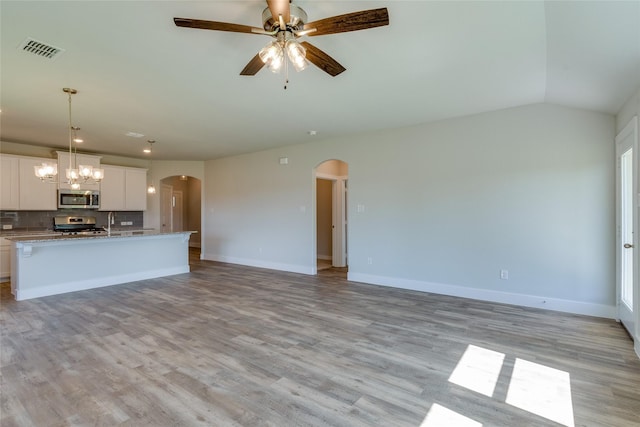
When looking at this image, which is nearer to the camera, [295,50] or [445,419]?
[445,419]

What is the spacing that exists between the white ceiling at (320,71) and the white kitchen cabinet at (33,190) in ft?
4.46

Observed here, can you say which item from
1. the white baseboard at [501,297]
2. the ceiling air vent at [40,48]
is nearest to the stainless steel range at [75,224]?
the ceiling air vent at [40,48]

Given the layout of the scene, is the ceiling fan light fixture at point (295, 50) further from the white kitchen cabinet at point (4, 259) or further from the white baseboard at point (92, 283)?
the white kitchen cabinet at point (4, 259)

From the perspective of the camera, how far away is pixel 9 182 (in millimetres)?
5797

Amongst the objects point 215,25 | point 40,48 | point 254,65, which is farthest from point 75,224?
point 215,25

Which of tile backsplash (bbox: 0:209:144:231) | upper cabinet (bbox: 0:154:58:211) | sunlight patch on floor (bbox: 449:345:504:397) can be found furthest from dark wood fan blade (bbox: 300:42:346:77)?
tile backsplash (bbox: 0:209:144:231)

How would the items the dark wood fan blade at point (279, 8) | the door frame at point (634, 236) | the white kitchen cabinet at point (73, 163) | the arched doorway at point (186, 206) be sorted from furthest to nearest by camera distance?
the arched doorway at point (186, 206) < the white kitchen cabinet at point (73, 163) < the door frame at point (634, 236) < the dark wood fan blade at point (279, 8)

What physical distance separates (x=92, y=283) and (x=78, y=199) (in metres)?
2.56

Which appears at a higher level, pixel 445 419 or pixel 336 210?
pixel 336 210

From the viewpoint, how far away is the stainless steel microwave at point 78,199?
654 cm

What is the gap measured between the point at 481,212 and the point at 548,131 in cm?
130

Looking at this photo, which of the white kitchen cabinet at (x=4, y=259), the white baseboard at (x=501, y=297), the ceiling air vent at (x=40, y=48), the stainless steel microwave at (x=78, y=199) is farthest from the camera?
the stainless steel microwave at (x=78, y=199)

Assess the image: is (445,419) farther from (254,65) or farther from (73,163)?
(73,163)

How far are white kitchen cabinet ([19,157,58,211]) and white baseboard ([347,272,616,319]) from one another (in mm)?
6439
